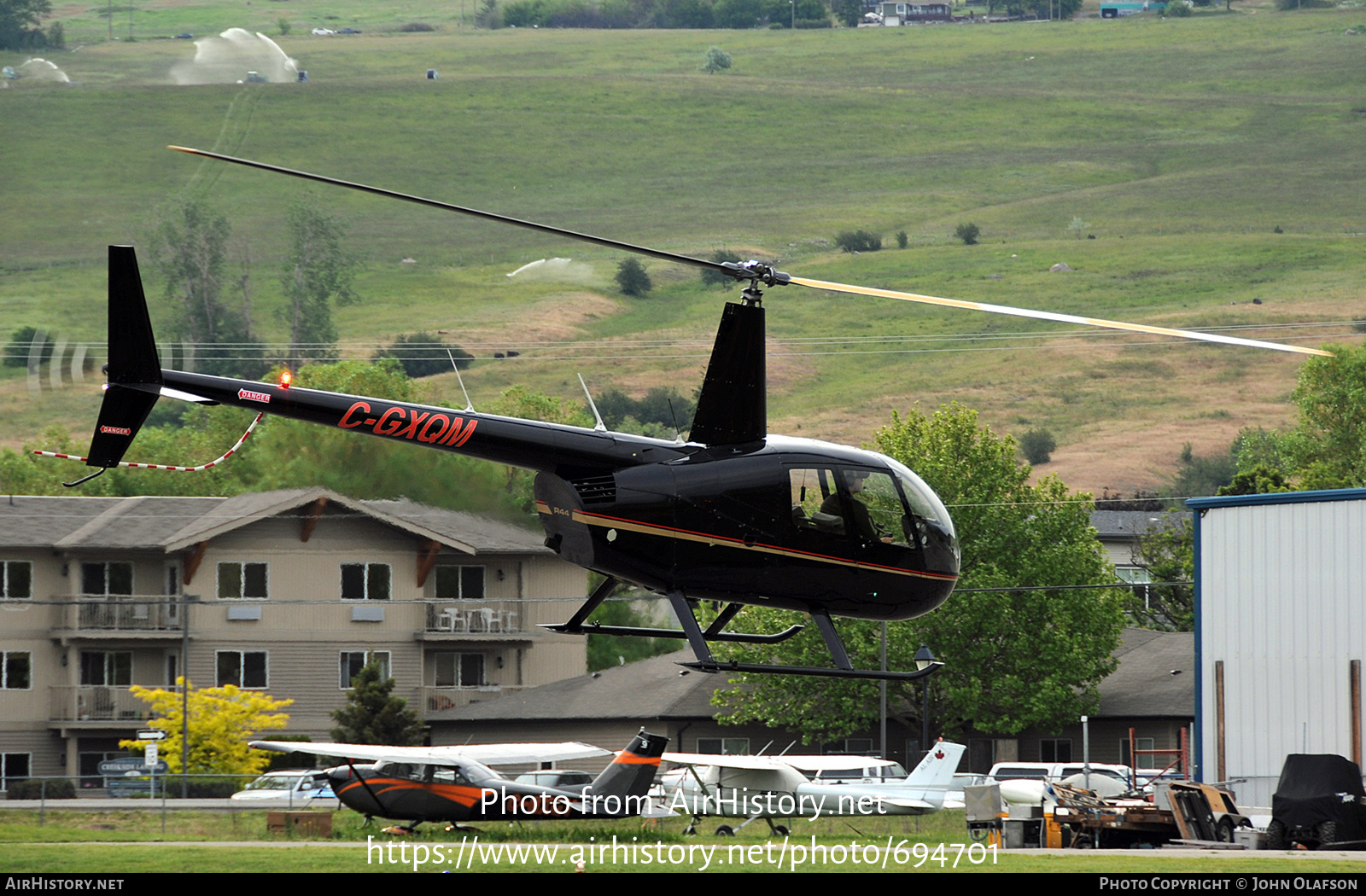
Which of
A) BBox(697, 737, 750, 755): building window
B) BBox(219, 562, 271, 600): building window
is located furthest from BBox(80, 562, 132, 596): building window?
BBox(697, 737, 750, 755): building window

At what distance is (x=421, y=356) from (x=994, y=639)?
11160cm

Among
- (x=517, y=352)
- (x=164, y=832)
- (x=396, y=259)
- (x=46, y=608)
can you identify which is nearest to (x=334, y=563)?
(x=46, y=608)

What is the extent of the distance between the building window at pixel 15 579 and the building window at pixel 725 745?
2215 centimetres

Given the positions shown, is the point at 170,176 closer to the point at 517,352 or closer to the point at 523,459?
the point at 517,352

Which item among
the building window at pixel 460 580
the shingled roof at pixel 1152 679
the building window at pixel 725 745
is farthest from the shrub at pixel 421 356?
the shingled roof at pixel 1152 679

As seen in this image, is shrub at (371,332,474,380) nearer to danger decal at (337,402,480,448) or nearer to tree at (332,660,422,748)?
tree at (332,660,422,748)

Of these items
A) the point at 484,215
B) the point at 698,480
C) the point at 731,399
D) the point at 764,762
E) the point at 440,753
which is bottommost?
the point at 764,762

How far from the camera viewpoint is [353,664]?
5488 cm

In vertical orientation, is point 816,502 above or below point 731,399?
below

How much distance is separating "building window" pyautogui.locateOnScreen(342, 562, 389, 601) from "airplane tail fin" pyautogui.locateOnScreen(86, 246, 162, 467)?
38.9 m

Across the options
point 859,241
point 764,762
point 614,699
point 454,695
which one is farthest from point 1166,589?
point 859,241

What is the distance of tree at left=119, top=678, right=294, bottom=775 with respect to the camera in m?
45.7

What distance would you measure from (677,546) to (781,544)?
3.32 ft

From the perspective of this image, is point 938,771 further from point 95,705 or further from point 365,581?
point 95,705
